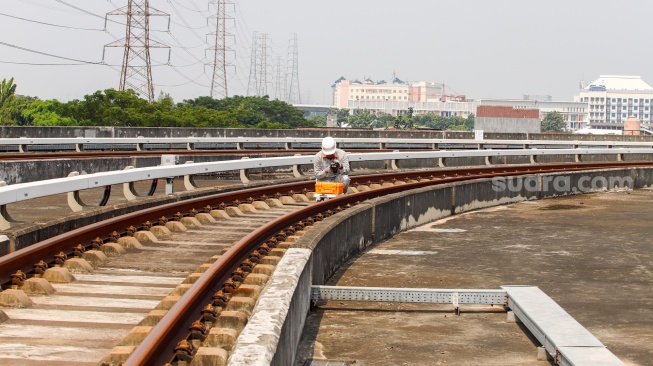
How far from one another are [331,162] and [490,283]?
5060 millimetres

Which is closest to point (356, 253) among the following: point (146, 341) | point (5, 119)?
point (146, 341)

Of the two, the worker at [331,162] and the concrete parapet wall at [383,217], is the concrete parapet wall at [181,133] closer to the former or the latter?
the concrete parapet wall at [383,217]

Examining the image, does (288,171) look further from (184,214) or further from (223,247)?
(223,247)

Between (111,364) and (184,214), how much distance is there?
331 inches

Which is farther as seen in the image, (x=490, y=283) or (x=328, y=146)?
(x=328, y=146)

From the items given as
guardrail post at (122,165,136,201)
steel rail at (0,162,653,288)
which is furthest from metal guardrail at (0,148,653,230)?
steel rail at (0,162,653,288)

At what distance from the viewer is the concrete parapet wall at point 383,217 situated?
7.88m

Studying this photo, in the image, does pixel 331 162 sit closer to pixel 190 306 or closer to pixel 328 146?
pixel 328 146

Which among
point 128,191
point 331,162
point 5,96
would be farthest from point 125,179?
point 5,96

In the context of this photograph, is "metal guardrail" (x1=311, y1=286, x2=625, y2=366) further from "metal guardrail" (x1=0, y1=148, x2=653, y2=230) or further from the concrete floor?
"metal guardrail" (x1=0, y1=148, x2=653, y2=230)

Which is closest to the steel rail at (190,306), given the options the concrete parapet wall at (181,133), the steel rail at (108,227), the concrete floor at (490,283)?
the concrete floor at (490,283)

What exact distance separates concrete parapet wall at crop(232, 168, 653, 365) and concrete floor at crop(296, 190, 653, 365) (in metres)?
0.27

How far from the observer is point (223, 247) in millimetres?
11711

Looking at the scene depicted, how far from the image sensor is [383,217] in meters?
15.7
